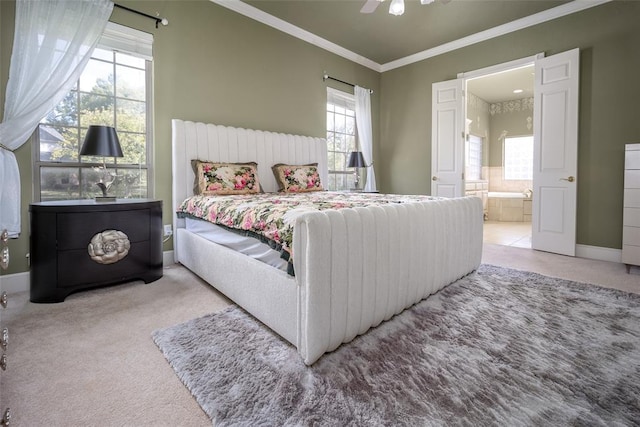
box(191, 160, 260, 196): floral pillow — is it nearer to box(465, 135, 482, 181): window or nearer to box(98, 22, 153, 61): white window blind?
box(98, 22, 153, 61): white window blind

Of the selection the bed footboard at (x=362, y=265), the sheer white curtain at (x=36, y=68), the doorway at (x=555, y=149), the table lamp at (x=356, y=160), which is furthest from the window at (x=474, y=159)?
the sheer white curtain at (x=36, y=68)

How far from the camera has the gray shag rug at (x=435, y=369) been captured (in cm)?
114

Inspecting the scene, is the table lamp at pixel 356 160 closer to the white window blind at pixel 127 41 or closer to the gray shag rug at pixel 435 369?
the white window blind at pixel 127 41

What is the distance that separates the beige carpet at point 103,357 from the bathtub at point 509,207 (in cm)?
436

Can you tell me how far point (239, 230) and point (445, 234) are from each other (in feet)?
4.72

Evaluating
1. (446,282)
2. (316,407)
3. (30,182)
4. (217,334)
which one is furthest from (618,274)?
(30,182)

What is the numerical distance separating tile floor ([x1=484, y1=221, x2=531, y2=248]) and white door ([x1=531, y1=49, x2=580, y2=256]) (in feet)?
1.64

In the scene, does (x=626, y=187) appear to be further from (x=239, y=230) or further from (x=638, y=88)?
(x=239, y=230)

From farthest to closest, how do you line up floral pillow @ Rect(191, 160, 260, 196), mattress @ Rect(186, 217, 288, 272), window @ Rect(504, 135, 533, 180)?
window @ Rect(504, 135, 533, 180) → floral pillow @ Rect(191, 160, 260, 196) → mattress @ Rect(186, 217, 288, 272)

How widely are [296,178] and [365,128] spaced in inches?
80.5

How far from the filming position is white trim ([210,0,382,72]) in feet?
11.4

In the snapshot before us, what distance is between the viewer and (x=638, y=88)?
3.19 m

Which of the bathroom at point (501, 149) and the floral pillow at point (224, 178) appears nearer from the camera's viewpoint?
the floral pillow at point (224, 178)

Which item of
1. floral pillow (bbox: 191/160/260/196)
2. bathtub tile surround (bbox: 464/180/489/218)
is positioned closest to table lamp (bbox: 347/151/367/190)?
floral pillow (bbox: 191/160/260/196)
